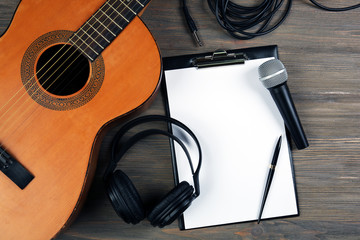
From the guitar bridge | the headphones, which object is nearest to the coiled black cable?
the headphones

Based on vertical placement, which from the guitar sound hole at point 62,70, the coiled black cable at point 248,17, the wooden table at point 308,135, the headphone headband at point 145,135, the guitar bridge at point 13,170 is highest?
the guitar sound hole at point 62,70

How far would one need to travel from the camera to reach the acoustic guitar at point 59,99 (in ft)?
2.45

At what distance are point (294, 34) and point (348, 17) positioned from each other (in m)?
0.18

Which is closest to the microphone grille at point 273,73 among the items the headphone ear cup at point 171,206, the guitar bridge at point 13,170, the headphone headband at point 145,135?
the headphone headband at point 145,135

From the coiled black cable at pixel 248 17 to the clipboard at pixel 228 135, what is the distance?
0.08 m

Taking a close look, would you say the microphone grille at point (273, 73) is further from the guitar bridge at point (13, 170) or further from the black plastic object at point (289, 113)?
the guitar bridge at point (13, 170)

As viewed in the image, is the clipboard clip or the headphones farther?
the clipboard clip

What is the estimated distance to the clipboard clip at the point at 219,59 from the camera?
90 centimetres

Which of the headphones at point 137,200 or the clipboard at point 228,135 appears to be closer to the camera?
the headphones at point 137,200

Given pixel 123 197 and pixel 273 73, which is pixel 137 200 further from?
pixel 273 73

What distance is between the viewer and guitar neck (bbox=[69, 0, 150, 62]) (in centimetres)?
78

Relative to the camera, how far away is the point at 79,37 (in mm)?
780

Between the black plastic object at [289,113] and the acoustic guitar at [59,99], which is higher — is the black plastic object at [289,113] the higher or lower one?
the lower one

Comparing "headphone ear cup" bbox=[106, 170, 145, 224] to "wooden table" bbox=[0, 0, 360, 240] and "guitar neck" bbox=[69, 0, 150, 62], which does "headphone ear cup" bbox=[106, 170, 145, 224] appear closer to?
"wooden table" bbox=[0, 0, 360, 240]
